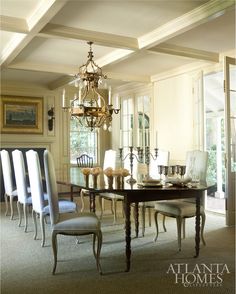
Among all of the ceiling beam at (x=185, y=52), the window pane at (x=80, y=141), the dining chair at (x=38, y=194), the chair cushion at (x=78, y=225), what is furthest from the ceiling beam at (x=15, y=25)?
the window pane at (x=80, y=141)

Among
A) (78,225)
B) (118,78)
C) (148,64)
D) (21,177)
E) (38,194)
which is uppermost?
(148,64)

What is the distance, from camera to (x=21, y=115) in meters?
7.03

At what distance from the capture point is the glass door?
4.44 metres

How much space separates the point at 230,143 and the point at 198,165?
85 cm

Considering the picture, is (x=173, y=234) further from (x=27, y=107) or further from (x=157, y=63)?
(x=27, y=107)

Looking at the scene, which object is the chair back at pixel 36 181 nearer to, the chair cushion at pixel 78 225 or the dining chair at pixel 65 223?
the dining chair at pixel 65 223

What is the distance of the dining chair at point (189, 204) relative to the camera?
10.8ft

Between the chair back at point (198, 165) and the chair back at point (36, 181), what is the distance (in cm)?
176

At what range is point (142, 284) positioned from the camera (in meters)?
2.53

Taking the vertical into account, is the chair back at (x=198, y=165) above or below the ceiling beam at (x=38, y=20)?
below

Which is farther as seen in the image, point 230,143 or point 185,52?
point 185,52

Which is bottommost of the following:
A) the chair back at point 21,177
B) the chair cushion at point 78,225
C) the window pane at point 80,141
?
the chair cushion at point 78,225

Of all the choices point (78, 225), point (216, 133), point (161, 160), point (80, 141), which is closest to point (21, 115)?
point (80, 141)

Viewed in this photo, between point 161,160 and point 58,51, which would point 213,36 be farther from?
point 58,51
